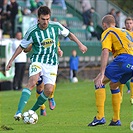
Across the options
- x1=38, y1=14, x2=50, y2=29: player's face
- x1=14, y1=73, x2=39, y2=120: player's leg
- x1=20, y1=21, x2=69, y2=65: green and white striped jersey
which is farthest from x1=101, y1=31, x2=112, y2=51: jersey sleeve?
x1=14, y1=73, x2=39, y2=120: player's leg

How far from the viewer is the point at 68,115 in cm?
1409

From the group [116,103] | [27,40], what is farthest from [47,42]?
[116,103]

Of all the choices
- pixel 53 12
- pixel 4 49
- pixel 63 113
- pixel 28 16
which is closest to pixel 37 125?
pixel 63 113

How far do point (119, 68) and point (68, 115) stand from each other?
3358 mm

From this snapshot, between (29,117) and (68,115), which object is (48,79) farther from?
(68,115)

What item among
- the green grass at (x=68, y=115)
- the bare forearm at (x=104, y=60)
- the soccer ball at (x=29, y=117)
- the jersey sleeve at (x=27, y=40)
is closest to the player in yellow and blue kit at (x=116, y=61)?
the bare forearm at (x=104, y=60)

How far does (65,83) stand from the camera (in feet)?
88.9

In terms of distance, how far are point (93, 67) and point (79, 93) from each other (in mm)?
9081

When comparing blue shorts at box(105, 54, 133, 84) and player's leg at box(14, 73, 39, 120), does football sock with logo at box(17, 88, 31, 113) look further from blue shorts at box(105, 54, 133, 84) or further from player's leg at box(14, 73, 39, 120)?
blue shorts at box(105, 54, 133, 84)

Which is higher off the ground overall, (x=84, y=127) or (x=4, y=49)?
(x=84, y=127)

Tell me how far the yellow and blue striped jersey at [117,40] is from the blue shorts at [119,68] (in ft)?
0.37

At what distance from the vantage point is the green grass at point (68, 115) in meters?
10.7

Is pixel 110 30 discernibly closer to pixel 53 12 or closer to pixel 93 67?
pixel 93 67

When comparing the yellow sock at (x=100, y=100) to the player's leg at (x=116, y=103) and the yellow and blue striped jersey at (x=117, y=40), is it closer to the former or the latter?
the player's leg at (x=116, y=103)
